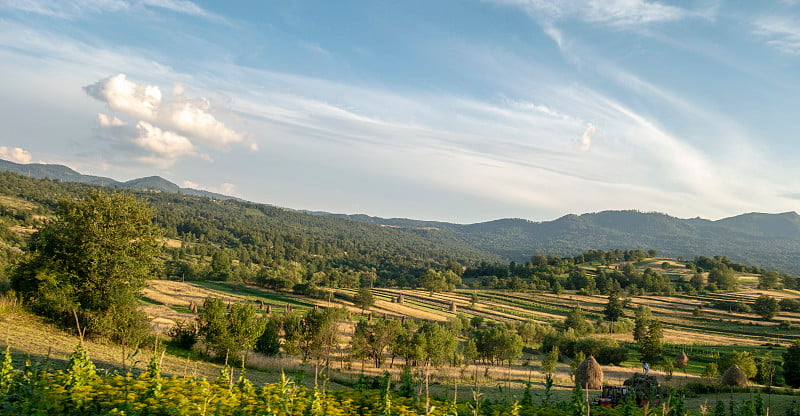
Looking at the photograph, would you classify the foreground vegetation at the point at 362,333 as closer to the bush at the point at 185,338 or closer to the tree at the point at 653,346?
the bush at the point at 185,338

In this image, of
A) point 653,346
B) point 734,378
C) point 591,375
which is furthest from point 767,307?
point 591,375

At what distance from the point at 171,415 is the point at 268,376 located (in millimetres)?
15609

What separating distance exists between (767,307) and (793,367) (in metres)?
63.5

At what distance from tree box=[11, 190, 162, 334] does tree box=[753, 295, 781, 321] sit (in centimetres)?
11204

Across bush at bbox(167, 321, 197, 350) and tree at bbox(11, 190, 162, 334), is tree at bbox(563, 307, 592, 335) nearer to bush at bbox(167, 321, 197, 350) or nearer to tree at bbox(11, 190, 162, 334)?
bush at bbox(167, 321, 197, 350)

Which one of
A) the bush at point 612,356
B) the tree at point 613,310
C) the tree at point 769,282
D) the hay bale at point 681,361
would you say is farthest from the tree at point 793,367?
the tree at point 769,282

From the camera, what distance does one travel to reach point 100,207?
25.1 m

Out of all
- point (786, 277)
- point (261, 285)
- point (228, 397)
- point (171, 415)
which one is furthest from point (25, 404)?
point (786, 277)

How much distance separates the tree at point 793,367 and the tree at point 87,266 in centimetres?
5462

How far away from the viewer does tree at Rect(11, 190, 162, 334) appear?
23.6m

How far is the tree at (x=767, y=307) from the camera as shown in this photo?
86.8 metres

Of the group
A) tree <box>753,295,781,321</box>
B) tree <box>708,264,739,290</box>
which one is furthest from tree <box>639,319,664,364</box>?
tree <box>708,264,739,290</box>

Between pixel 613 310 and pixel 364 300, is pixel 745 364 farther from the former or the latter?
pixel 364 300

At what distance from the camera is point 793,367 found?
39.1 metres
